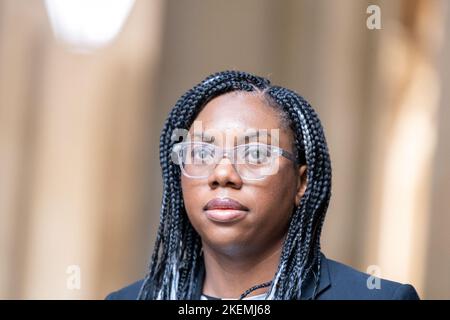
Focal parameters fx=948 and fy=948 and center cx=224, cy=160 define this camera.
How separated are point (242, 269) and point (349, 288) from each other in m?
0.33

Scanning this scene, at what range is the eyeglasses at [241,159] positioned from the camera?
2.79 m

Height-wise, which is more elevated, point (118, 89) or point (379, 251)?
point (118, 89)

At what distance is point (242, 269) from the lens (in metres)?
2.91

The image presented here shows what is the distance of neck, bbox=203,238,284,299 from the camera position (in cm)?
289

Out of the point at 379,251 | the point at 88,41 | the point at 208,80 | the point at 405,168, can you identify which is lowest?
the point at 379,251

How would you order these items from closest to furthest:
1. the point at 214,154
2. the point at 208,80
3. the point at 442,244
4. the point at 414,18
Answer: the point at 214,154, the point at 208,80, the point at 442,244, the point at 414,18

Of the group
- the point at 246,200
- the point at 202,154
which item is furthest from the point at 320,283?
the point at 202,154

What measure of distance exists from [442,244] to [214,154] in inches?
96.8

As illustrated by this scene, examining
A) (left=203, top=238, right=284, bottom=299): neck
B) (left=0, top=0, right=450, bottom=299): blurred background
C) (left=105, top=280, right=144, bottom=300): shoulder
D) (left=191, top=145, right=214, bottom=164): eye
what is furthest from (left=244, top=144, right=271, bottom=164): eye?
(left=0, top=0, right=450, bottom=299): blurred background

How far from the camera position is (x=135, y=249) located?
5.25m

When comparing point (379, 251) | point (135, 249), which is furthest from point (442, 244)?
point (135, 249)

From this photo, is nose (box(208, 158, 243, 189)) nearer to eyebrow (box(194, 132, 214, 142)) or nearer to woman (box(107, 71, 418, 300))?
woman (box(107, 71, 418, 300))

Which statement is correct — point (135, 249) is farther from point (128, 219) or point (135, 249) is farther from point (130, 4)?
point (130, 4)

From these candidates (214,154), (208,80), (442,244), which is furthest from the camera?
(442,244)
